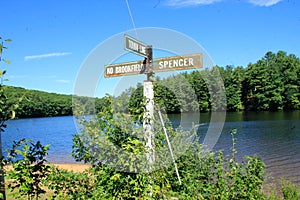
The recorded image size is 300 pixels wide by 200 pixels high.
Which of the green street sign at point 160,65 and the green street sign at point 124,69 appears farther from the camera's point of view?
the green street sign at point 124,69

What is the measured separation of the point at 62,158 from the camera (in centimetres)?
1861

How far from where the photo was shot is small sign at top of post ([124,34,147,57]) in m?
3.34

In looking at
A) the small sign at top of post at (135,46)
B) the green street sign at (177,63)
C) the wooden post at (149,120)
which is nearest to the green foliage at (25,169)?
the wooden post at (149,120)

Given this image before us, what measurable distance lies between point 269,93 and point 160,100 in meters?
65.3

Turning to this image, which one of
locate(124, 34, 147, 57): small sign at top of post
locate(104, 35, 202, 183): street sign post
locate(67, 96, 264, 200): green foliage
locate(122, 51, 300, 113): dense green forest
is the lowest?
locate(67, 96, 264, 200): green foliage

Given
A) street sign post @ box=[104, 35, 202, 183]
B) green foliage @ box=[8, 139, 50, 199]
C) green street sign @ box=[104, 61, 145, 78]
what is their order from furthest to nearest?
green street sign @ box=[104, 61, 145, 78], street sign post @ box=[104, 35, 202, 183], green foliage @ box=[8, 139, 50, 199]

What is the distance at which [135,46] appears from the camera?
11.4ft

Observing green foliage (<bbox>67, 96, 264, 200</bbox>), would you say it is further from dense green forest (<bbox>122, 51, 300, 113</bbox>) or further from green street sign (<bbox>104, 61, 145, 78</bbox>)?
dense green forest (<bbox>122, 51, 300, 113</bbox>)

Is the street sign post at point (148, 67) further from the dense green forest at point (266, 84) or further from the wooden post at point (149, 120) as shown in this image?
the dense green forest at point (266, 84)

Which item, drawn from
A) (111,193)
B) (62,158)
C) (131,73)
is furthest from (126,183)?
(62,158)

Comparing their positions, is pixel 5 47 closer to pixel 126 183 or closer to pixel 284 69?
pixel 126 183

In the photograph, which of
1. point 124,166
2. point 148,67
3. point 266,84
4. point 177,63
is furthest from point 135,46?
point 266,84

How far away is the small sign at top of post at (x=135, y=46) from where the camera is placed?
334cm

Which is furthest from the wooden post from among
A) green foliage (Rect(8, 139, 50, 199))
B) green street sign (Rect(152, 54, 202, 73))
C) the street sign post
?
green foliage (Rect(8, 139, 50, 199))
